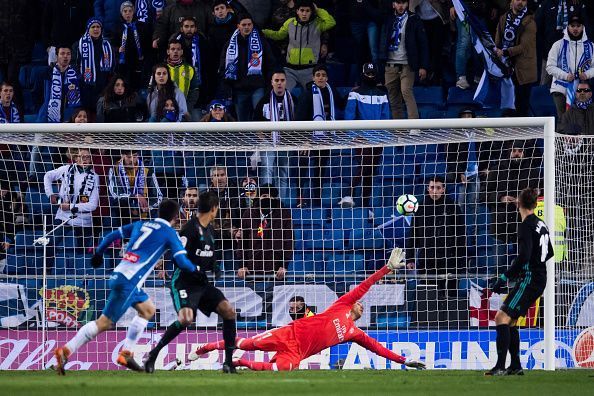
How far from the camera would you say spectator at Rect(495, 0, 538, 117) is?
18.9m

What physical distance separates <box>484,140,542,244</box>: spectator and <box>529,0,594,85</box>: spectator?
4.01m

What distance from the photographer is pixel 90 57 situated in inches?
751

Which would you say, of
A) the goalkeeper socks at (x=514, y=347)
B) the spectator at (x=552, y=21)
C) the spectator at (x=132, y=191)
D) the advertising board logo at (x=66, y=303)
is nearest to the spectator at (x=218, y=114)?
the spectator at (x=132, y=191)

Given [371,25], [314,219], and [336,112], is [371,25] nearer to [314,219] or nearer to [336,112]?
[336,112]

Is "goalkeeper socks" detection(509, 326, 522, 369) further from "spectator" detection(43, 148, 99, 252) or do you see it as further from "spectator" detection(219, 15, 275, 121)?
"spectator" detection(219, 15, 275, 121)

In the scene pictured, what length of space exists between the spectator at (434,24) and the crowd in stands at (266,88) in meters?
0.03

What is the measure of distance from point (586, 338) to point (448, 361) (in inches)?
68.4

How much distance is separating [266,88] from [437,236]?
4.58 meters

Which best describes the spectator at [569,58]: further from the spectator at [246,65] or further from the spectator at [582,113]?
the spectator at [246,65]

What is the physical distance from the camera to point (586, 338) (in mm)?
15008

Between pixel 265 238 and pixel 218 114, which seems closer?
pixel 265 238

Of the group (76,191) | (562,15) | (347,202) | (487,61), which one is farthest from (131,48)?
(562,15)

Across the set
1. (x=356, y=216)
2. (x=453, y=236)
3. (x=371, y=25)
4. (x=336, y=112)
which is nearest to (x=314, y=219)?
(x=356, y=216)

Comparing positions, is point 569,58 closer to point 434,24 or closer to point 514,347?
point 434,24
